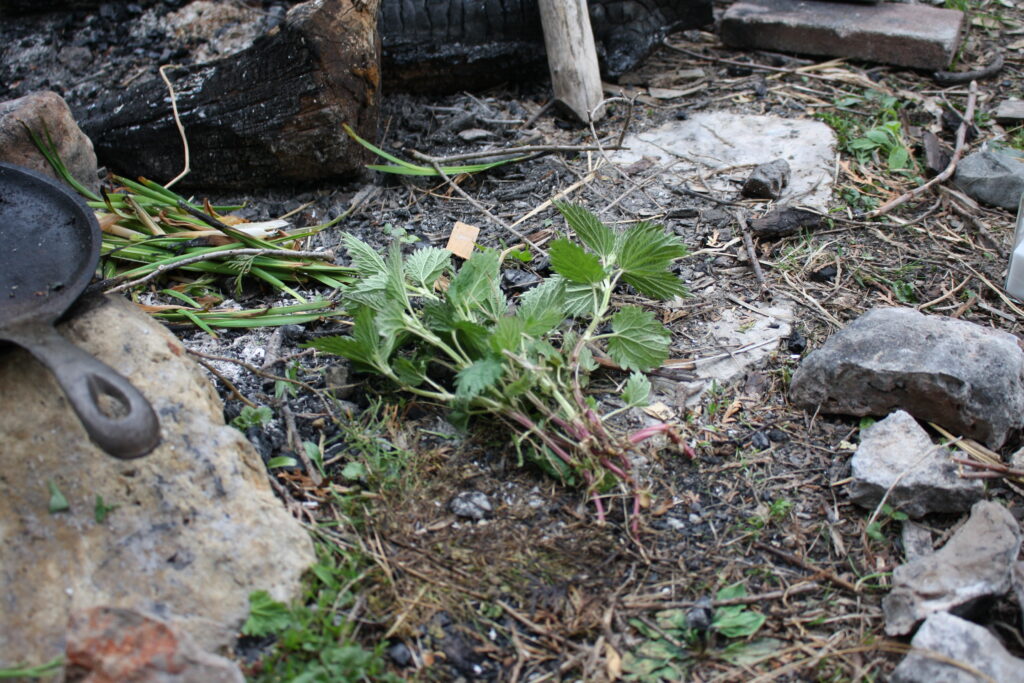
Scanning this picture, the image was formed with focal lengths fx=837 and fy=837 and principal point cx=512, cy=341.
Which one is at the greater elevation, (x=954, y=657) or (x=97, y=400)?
(x=97, y=400)

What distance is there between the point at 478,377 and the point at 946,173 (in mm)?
2426

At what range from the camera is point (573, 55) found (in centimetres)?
381

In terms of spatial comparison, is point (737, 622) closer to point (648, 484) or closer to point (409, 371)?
point (648, 484)

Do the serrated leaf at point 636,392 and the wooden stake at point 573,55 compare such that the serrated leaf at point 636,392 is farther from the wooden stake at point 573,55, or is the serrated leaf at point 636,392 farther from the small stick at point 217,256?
the wooden stake at point 573,55

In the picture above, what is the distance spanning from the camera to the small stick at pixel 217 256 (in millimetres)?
2574

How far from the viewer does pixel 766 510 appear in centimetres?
210

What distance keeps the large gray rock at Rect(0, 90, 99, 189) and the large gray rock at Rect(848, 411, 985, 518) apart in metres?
2.69

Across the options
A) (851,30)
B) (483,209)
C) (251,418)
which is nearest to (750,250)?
(483,209)

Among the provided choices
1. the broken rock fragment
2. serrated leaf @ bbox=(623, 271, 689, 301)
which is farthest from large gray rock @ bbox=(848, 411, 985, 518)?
the broken rock fragment

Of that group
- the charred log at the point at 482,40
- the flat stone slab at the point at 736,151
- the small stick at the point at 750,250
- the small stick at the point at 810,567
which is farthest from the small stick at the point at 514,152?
the small stick at the point at 810,567

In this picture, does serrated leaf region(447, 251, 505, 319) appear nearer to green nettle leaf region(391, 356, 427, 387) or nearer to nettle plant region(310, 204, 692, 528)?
nettle plant region(310, 204, 692, 528)

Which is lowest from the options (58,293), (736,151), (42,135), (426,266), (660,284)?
(736,151)

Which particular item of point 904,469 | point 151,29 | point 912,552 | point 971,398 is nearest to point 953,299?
point 971,398

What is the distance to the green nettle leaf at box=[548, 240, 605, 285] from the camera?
94.4 inches
